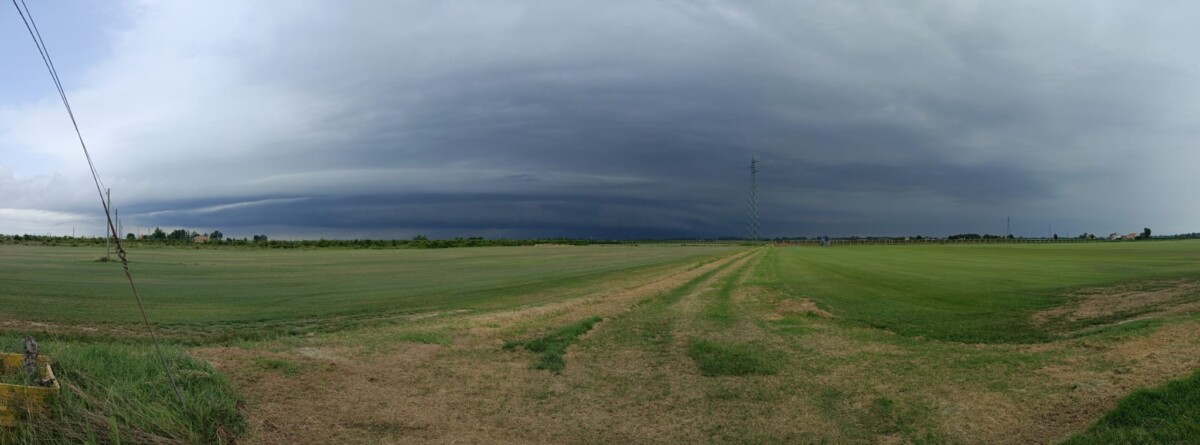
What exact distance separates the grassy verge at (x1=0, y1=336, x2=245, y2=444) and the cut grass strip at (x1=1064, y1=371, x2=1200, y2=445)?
9.33 m

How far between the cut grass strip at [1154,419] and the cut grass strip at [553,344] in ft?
25.2

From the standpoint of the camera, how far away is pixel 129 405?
6570 mm

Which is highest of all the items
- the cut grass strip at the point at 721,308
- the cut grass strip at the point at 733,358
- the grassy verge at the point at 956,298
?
the grassy verge at the point at 956,298

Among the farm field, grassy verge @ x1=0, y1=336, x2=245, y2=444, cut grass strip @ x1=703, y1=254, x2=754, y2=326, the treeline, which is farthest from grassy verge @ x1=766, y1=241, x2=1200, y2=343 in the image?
the treeline

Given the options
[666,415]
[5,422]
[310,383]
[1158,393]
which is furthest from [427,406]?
[1158,393]

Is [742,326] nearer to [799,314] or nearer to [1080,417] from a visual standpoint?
[799,314]

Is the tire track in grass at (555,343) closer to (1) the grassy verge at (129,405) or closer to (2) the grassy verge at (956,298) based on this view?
(1) the grassy verge at (129,405)

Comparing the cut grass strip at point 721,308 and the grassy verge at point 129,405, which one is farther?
the cut grass strip at point 721,308

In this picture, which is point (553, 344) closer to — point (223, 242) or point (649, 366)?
point (649, 366)

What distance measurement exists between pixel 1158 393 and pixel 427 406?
894 cm

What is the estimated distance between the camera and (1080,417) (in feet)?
24.2

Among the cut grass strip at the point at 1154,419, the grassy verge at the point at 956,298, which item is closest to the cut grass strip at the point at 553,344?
the cut grass strip at the point at 1154,419

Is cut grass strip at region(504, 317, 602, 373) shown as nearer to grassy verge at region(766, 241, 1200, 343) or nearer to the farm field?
the farm field

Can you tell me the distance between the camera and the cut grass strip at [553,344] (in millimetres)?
11586
